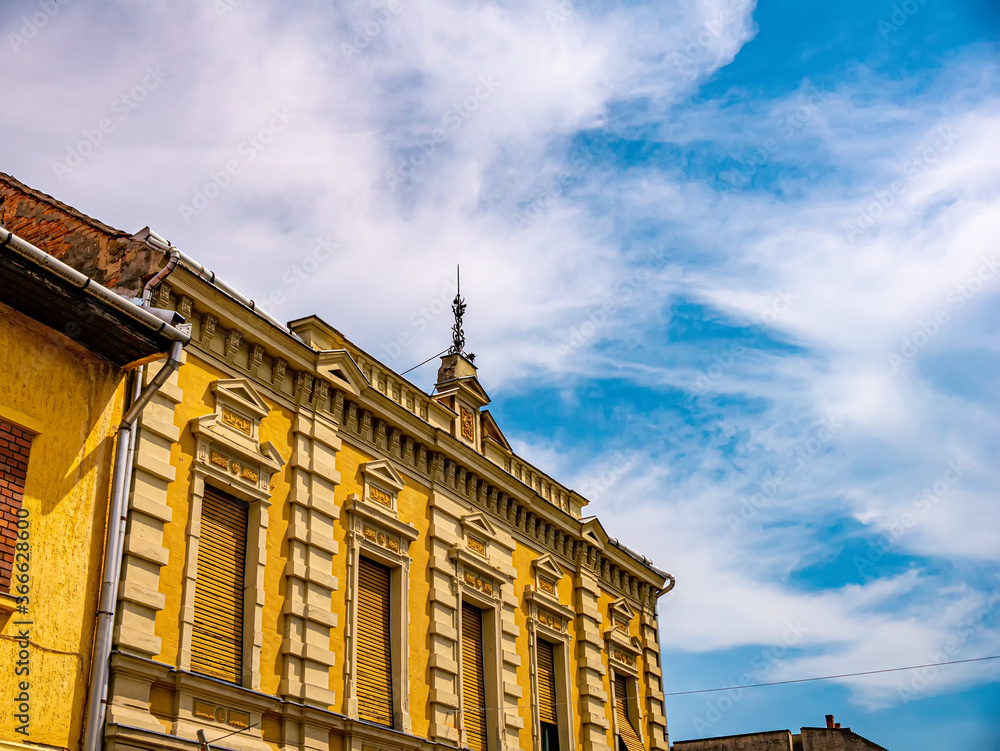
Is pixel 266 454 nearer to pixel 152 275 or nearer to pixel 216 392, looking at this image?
pixel 216 392

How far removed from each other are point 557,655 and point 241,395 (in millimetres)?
9838

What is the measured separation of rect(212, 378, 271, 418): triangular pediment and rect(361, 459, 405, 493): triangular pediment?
2.34 m

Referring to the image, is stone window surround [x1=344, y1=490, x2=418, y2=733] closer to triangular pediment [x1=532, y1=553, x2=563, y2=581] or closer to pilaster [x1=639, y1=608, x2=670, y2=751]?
triangular pediment [x1=532, y1=553, x2=563, y2=581]

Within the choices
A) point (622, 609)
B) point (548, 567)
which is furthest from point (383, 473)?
point (622, 609)

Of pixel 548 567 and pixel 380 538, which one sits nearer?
pixel 380 538

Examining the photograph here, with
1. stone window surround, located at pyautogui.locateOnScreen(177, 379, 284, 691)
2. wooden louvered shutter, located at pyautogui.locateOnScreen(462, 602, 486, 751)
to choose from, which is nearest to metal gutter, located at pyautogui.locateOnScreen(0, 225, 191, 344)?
stone window surround, located at pyautogui.locateOnScreen(177, 379, 284, 691)

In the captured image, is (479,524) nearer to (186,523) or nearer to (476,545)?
(476,545)

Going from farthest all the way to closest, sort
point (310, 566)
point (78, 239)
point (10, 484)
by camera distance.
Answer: point (310, 566)
point (78, 239)
point (10, 484)

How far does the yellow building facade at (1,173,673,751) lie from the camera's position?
1444 cm

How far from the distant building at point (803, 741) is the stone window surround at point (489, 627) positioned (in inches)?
764

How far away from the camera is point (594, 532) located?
25.5 metres

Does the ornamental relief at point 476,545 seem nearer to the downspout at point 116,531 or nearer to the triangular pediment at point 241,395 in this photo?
the triangular pediment at point 241,395

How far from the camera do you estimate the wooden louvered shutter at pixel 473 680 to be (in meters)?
19.7

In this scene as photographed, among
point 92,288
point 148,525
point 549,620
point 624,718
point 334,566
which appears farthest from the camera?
point 624,718
